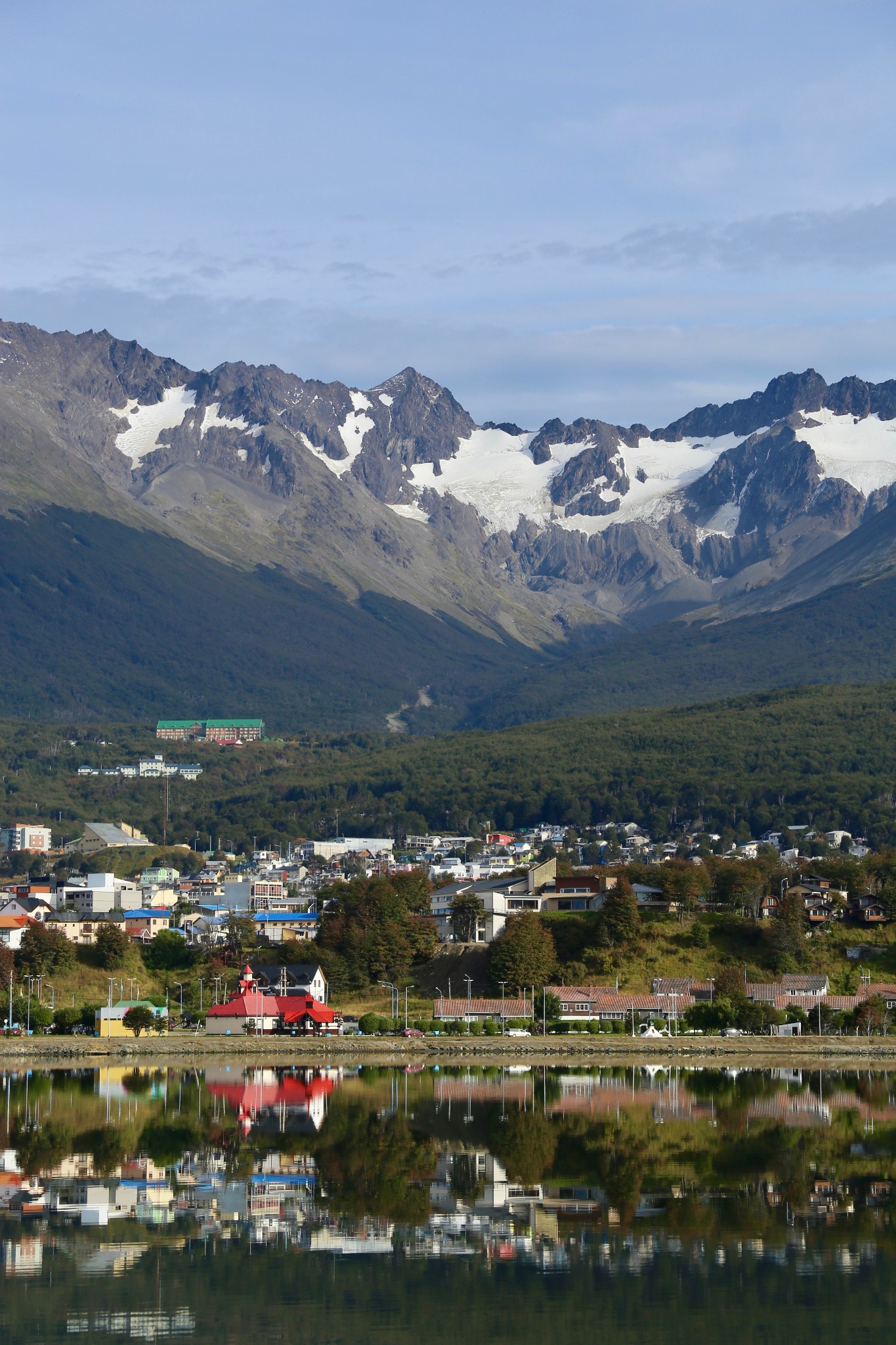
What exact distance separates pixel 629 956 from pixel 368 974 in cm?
1502

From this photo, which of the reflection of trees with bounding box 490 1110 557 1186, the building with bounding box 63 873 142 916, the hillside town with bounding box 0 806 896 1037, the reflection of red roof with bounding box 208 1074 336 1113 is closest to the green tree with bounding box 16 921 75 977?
the hillside town with bounding box 0 806 896 1037

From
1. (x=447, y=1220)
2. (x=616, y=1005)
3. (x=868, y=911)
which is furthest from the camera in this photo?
(x=868, y=911)

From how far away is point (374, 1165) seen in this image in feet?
154

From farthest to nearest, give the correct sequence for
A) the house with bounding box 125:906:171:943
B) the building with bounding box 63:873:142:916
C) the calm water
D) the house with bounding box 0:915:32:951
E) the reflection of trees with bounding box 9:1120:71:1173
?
the building with bounding box 63:873:142:916
the house with bounding box 125:906:171:943
the house with bounding box 0:915:32:951
the reflection of trees with bounding box 9:1120:71:1173
the calm water

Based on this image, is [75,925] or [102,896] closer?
[75,925]

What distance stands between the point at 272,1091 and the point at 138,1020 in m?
23.5

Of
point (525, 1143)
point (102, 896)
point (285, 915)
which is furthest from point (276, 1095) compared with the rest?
point (102, 896)

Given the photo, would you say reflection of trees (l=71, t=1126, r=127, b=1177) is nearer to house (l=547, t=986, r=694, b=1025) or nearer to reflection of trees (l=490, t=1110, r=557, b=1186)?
reflection of trees (l=490, t=1110, r=557, b=1186)

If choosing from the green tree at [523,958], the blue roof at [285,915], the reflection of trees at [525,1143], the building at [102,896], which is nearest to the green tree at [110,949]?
the blue roof at [285,915]

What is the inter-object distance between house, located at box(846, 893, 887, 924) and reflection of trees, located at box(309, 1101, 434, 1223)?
52780 mm

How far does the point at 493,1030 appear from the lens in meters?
91.0

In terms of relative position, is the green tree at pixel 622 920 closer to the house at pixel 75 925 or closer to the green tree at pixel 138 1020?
the green tree at pixel 138 1020

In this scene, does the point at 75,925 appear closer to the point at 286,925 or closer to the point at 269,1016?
the point at 286,925

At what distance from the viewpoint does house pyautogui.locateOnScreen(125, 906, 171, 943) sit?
392 ft
